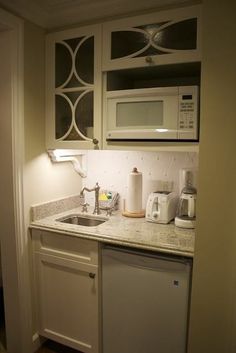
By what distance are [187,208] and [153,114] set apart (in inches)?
26.0

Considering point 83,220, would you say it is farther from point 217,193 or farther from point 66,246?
point 217,193

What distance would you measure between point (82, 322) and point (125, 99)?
144 cm

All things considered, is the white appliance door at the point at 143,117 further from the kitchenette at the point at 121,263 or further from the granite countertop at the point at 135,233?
the granite countertop at the point at 135,233

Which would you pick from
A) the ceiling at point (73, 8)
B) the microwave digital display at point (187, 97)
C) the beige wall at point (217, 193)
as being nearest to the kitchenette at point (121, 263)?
the beige wall at point (217, 193)

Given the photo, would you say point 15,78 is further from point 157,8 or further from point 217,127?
point 217,127

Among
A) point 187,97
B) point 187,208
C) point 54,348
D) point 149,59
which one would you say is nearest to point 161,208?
point 187,208

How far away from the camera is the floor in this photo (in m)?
1.95

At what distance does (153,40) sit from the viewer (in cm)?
156

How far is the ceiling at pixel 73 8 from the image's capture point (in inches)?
61.7

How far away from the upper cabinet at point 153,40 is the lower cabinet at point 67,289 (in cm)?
113

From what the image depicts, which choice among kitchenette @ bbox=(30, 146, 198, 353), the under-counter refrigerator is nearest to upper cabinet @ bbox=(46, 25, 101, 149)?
kitchenette @ bbox=(30, 146, 198, 353)

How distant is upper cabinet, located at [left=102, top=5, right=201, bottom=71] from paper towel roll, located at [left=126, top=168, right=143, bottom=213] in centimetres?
75

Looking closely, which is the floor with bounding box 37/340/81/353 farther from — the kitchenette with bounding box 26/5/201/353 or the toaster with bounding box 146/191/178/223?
the toaster with bounding box 146/191/178/223

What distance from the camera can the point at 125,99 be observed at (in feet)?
5.45
